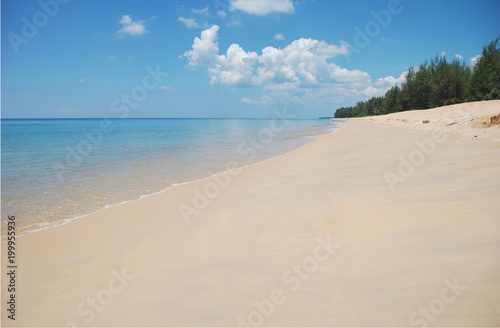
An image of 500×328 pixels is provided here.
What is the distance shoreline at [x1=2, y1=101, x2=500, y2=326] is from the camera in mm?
1847

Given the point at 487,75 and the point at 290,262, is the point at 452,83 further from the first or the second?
the point at 290,262

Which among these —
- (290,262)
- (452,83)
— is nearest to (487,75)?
(452,83)

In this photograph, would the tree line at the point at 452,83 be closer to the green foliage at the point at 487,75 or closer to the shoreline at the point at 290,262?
the green foliage at the point at 487,75

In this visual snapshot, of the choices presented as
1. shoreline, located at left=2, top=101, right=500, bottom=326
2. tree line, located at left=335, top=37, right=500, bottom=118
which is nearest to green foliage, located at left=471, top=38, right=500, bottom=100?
tree line, located at left=335, top=37, right=500, bottom=118

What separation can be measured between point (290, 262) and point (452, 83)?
4704cm

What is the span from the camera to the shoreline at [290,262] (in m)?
1.85

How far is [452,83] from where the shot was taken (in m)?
37.2

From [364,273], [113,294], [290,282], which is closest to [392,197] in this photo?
[364,273]

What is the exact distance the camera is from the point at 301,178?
20.4 feet

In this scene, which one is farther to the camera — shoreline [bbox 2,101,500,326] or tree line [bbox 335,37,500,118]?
tree line [bbox 335,37,500,118]

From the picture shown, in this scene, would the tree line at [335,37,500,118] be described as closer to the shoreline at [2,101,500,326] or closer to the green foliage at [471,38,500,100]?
the green foliage at [471,38,500,100]

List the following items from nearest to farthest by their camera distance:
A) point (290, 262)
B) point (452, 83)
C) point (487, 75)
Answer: point (290, 262) → point (487, 75) → point (452, 83)

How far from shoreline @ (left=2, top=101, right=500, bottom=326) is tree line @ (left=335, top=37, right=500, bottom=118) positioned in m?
34.9

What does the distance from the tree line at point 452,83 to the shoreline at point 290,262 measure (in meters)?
34.9
